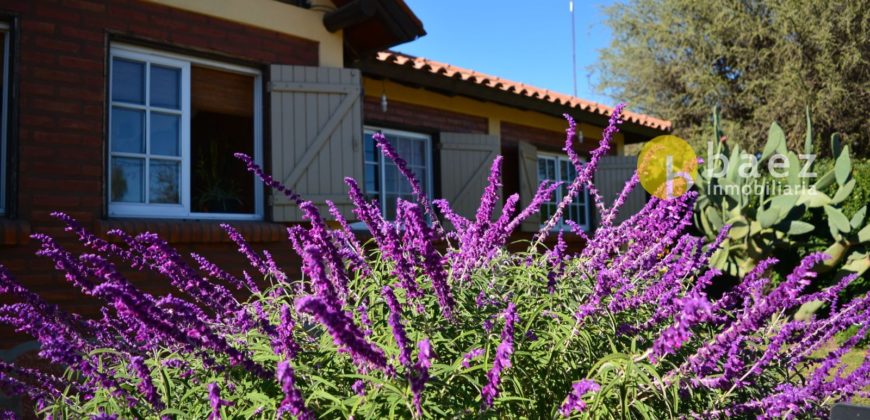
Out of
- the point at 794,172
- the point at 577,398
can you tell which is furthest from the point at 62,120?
the point at 794,172

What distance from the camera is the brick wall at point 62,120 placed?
4621mm

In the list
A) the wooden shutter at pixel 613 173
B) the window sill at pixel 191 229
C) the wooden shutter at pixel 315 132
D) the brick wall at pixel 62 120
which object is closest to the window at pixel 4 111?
the brick wall at pixel 62 120

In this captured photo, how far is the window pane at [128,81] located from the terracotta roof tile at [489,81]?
8.20 feet

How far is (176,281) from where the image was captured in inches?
62.8

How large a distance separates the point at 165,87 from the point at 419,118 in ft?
11.1

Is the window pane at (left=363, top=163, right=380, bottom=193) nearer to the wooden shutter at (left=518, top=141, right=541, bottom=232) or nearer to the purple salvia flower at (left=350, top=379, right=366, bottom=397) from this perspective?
the wooden shutter at (left=518, top=141, right=541, bottom=232)

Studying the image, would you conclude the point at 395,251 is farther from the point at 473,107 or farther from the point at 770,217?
the point at 473,107

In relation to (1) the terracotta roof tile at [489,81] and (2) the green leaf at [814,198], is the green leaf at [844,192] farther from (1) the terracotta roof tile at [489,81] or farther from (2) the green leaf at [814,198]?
(1) the terracotta roof tile at [489,81]

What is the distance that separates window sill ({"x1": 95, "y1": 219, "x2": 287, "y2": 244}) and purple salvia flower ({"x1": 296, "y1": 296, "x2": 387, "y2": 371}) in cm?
369

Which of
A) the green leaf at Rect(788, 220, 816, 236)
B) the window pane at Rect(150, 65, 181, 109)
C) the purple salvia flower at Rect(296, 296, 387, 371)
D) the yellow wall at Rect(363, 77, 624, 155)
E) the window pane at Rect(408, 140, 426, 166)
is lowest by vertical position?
the purple salvia flower at Rect(296, 296, 387, 371)

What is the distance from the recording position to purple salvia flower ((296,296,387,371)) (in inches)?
36.1

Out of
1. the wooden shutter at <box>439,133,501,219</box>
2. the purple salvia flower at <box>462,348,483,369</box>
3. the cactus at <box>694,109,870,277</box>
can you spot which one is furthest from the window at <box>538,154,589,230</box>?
the purple salvia flower at <box>462,348,483,369</box>

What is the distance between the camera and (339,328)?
0.99 metres

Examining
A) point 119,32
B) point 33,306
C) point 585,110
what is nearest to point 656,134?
point 585,110
